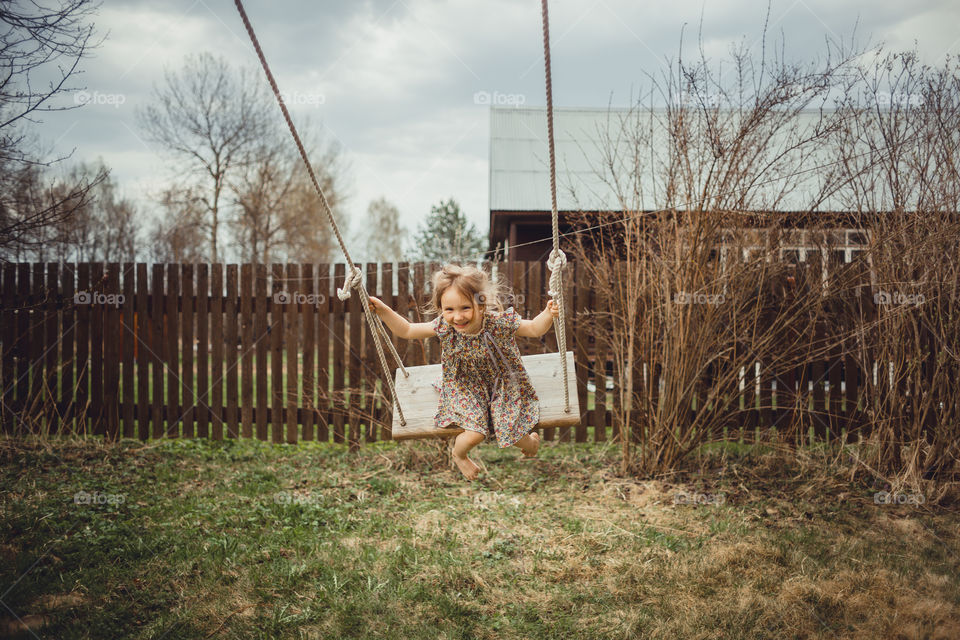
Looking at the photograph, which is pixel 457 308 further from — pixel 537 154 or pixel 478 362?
pixel 537 154

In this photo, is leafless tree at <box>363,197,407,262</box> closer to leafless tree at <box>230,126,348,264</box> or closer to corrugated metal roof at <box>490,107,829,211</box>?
leafless tree at <box>230,126,348,264</box>

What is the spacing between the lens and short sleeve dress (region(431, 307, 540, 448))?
10.6 feet

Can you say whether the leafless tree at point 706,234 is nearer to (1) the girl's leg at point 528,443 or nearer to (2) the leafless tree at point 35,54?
(1) the girl's leg at point 528,443

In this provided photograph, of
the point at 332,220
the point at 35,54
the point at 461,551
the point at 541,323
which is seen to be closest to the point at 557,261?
the point at 541,323

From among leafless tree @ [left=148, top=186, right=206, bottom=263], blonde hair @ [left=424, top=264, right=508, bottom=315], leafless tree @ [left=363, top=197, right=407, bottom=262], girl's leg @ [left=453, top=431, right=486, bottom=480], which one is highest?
leafless tree @ [left=363, top=197, right=407, bottom=262]

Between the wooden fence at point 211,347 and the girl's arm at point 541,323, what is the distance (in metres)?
2.73

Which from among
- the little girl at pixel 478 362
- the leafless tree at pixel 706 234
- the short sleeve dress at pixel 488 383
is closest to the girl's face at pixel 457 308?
the little girl at pixel 478 362

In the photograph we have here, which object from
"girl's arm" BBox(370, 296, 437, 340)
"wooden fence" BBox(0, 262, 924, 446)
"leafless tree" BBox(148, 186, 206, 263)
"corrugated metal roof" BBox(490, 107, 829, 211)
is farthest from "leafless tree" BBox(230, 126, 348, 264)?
"girl's arm" BBox(370, 296, 437, 340)

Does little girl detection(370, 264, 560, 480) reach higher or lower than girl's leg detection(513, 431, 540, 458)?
higher

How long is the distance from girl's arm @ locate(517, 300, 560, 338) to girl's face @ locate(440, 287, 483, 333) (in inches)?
11.9

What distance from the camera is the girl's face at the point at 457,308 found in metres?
3.10

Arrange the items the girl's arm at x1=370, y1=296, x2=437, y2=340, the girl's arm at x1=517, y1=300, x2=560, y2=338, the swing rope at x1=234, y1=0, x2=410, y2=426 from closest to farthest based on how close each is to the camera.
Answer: the swing rope at x1=234, y1=0, x2=410, y2=426
the girl's arm at x1=517, y1=300, x2=560, y2=338
the girl's arm at x1=370, y1=296, x2=437, y2=340

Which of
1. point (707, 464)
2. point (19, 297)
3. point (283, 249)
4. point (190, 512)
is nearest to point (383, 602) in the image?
point (190, 512)

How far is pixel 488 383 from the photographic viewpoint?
3367mm
